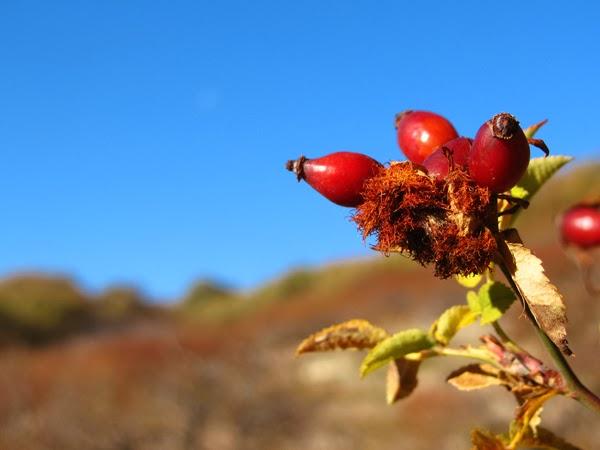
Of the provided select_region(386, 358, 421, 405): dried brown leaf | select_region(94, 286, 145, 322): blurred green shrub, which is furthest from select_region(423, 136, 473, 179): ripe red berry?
select_region(94, 286, 145, 322): blurred green shrub

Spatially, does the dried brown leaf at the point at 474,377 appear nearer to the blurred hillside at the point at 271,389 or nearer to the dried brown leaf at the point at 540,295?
the dried brown leaf at the point at 540,295

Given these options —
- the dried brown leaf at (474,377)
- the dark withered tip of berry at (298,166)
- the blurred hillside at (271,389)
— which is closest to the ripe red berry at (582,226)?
the dried brown leaf at (474,377)

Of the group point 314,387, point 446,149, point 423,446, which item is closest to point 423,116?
point 446,149

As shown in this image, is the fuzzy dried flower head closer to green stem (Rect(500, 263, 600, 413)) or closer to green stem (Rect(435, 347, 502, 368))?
green stem (Rect(500, 263, 600, 413))

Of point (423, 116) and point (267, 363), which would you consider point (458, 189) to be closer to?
point (423, 116)

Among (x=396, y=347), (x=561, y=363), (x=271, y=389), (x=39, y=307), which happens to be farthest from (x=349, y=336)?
(x=39, y=307)

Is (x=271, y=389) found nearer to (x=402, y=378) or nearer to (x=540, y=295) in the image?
(x=402, y=378)
